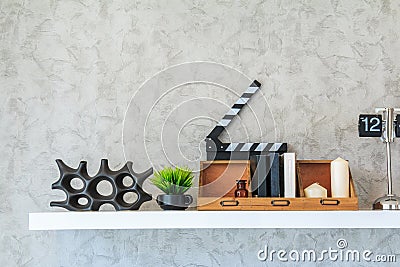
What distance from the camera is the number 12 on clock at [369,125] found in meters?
2.06

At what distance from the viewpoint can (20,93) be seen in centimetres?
226

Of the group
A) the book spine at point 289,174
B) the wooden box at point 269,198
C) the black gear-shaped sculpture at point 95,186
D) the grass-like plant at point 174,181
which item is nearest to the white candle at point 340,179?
the wooden box at point 269,198

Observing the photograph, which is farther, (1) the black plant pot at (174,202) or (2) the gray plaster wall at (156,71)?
(2) the gray plaster wall at (156,71)

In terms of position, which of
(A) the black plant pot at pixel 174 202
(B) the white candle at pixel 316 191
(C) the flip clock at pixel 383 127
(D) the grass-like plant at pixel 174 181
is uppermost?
(C) the flip clock at pixel 383 127

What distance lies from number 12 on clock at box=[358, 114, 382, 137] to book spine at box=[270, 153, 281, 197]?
286mm

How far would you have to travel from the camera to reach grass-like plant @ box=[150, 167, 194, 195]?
204cm

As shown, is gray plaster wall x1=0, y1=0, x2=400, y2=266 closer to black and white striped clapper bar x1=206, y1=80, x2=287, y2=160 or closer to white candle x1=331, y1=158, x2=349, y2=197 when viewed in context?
black and white striped clapper bar x1=206, y1=80, x2=287, y2=160

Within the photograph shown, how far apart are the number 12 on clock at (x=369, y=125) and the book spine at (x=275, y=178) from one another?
0.94ft

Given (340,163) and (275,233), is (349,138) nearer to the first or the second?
(340,163)

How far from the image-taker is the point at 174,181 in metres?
2.05

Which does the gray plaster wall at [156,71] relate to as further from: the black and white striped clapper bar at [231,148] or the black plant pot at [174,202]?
the black plant pot at [174,202]

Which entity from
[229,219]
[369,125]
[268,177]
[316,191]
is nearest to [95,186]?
[229,219]

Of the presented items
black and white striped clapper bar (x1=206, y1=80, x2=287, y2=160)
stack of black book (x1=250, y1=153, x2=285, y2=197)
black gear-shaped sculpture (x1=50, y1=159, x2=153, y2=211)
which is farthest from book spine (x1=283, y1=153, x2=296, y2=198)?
black gear-shaped sculpture (x1=50, y1=159, x2=153, y2=211)

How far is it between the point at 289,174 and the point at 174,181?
0.37 m
